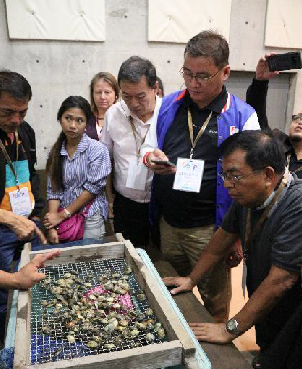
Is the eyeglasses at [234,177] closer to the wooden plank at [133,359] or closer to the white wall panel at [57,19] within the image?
the wooden plank at [133,359]

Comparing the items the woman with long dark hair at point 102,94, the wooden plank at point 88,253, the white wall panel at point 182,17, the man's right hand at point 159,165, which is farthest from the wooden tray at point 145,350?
the white wall panel at point 182,17

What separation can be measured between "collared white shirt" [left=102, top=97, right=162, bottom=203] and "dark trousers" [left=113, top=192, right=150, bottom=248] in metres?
0.05

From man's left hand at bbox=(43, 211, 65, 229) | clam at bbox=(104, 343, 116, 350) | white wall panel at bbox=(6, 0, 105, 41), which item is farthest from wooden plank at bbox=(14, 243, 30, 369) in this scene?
white wall panel at bbox=(6, 0, 105, 41)

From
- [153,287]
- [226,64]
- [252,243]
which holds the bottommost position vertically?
[153,287]

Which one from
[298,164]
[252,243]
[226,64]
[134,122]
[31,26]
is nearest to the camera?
[252,243]

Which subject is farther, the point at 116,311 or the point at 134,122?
the point at 134,122

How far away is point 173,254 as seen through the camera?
7.25ft

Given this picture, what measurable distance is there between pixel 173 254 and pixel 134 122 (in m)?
0.91

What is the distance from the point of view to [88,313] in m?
1.40

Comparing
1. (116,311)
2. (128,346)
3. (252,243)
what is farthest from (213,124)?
(128,346)

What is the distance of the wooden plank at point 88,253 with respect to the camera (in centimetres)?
178

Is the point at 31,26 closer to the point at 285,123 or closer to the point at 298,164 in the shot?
the point at 298,164

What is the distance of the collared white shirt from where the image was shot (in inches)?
86.9

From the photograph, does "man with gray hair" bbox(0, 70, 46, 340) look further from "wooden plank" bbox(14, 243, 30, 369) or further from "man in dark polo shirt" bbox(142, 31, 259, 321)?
"man in dark polo shirt" bbox(142, 31, 259, 321)
